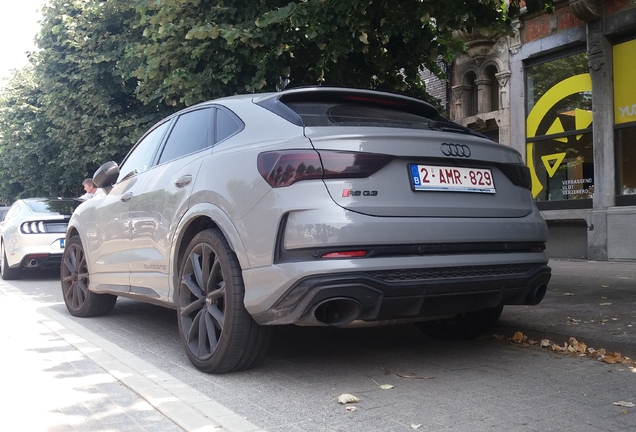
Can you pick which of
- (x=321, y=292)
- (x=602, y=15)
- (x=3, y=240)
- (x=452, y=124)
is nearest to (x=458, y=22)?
(x=452, y=124)

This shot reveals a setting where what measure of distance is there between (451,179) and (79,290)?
14.8 feet

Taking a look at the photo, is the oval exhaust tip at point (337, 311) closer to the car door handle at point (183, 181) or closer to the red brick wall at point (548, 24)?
the car door handle at point (183, 181)

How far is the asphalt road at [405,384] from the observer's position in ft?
11.1

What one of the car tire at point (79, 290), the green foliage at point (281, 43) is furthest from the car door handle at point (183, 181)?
the green foliage at point (281, 43)

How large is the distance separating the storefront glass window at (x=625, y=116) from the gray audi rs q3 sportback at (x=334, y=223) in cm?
941

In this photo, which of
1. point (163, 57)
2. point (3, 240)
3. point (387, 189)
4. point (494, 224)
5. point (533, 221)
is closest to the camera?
point (387, 189)

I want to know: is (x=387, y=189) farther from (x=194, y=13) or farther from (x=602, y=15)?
(x=602, y=15)

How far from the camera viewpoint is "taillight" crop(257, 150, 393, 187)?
376cm

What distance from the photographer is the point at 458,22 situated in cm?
763

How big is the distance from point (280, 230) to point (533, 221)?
177 cm

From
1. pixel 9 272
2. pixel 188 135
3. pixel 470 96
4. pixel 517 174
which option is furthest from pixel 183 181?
pixel 470 96

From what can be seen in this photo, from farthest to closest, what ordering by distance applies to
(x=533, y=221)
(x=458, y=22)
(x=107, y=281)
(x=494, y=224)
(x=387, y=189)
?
(x=458, y=22), (x=107, y=281), (x=533, y=221), (x=494, y=224), (x=387, y=189)

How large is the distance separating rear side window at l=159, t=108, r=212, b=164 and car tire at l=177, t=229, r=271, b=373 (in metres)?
0.90

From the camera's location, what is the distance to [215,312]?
14.0ft
